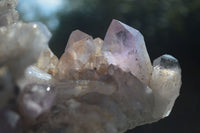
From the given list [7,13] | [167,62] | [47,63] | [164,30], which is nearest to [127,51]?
[167,62]

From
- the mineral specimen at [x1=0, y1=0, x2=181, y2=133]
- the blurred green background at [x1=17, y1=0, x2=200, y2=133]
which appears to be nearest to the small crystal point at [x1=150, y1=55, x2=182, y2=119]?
the mineral specimen at [x1=0, y1=0, x2=181, y2=133]

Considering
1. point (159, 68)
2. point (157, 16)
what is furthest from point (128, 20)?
point (159, 68)

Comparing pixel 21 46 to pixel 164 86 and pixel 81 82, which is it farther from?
pixel 164 86

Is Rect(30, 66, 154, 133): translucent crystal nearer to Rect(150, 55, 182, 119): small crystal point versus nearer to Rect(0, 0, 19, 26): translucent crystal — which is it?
Rect(150, 55, 182, 119): small crystal point

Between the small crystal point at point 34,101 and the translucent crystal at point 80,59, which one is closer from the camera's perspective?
the small crystal point at point 34,101

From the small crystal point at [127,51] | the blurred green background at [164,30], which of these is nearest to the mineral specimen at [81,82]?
the small crystal point at [127,51]

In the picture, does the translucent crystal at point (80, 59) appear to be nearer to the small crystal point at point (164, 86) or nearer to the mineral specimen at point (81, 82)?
the mineral specimen at point (81, 82)
